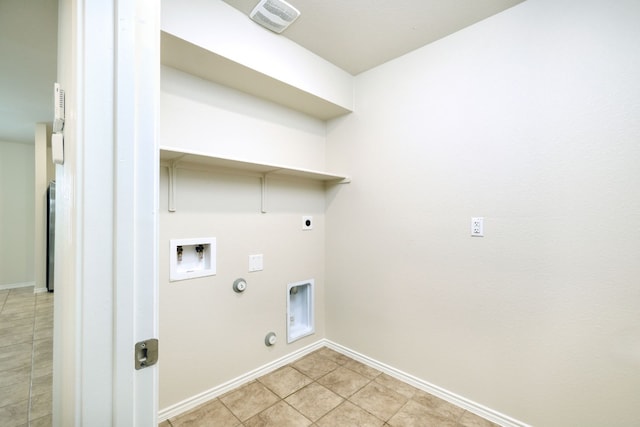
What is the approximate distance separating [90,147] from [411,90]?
2161 millimetres

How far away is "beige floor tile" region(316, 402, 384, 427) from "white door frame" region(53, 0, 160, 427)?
1.47 metres

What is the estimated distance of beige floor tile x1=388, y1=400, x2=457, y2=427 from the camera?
1.71 m

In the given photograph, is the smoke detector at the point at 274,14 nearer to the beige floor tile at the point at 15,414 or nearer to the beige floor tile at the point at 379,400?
the beige floor tile at the point at 379,400

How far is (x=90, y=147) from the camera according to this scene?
57 centimetres

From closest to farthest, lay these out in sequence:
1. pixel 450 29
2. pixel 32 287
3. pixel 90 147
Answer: pixel 90 147, pixel 450 29, pixel 32 287

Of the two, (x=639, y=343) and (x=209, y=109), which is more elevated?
(x=209, y=109)

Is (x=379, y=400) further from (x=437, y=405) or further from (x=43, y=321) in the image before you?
(x=43, y=321)

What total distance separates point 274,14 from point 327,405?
8.70ft

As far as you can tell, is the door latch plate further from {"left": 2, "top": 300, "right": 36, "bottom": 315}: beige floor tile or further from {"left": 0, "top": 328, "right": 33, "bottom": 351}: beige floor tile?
{"left": 2, "top": 300, "right": 36, "bottom": 315}: beige floor tile

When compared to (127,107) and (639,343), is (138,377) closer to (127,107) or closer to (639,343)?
(127,107)

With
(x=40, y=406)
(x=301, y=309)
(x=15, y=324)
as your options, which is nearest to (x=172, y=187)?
(x=301, y=309)

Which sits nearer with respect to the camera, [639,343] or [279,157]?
[639,343]

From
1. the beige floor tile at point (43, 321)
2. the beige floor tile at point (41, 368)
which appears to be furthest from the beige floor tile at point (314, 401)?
the beige floor tile at point (43, 321)

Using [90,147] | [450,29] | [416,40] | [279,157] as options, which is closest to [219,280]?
[279,157]
